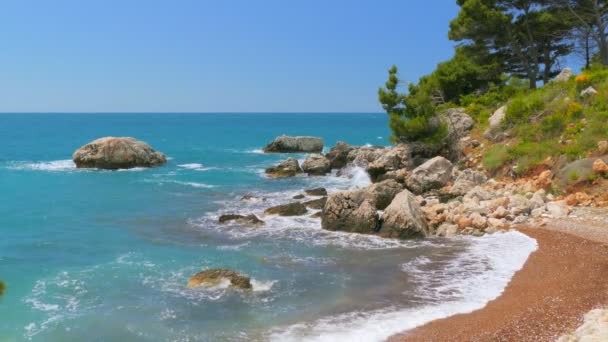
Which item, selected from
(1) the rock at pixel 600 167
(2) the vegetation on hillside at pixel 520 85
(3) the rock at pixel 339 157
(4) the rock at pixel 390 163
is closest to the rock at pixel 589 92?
(2) the vegetation on hillside at pixel 520 85

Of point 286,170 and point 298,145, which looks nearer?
point 286,170

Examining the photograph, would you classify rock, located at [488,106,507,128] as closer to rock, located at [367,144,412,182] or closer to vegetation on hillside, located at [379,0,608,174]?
vegetation on hillside, located at [379,0,608,174]

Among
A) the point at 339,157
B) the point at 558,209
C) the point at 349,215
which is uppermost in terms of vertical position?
the point at 339,157

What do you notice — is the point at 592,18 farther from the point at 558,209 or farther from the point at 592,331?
the point at 592,331

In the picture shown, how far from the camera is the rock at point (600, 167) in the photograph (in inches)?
854

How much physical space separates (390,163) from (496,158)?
7.00 meters

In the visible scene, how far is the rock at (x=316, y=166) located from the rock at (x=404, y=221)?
1983 cm

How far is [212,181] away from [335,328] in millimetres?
27496

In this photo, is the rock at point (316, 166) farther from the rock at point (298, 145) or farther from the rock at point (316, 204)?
the rock at point (298, 145)

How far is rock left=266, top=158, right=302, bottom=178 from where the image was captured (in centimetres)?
3991

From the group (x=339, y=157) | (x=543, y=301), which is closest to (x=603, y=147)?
(x=543, y=301)

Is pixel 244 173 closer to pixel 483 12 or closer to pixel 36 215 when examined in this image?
pixel 36 215

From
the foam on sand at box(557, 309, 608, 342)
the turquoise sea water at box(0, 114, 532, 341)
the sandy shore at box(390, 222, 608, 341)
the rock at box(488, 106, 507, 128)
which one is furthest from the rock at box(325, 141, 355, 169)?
the foam on sand at box(557, 309, 608, 342)

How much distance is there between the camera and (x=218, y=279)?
50.2ft
